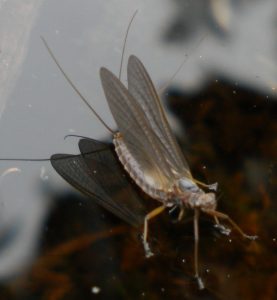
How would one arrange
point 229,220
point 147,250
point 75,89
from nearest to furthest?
1. point 147,250
2. point 229,220
3. point 75,89

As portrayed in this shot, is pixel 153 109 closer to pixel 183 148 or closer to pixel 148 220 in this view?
pixel 183 148

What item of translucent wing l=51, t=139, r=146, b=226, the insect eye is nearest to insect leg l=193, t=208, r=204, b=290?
the insect eye

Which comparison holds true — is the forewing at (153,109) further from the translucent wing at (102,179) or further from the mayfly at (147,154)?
the translucent wing at (102,179)

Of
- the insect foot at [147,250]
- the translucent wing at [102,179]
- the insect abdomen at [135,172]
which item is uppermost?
the insect abdomen at [135,172]

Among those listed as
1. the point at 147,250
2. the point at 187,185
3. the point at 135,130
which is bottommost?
the point at 147,250

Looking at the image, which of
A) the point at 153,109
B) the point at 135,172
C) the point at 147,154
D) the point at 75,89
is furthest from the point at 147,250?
the point at 75,89

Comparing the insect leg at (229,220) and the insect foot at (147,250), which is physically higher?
the insect leg at (229,220)

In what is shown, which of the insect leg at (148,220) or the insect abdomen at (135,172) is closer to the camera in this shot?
the insect leg at (148,220)

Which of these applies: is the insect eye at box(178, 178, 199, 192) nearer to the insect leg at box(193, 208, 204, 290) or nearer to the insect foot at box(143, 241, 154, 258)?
the insect leg at box(193, 208, 204, 290)

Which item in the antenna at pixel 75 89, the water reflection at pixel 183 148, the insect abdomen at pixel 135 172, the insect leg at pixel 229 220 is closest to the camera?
the water reflection at pixel 183 148

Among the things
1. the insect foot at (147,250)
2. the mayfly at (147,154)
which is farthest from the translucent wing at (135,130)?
the insect foot at (147,250)
